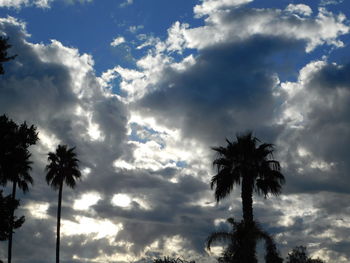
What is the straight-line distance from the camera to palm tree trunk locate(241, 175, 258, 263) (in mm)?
22797

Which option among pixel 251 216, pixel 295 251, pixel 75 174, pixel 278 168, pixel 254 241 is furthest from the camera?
pixel 295 251

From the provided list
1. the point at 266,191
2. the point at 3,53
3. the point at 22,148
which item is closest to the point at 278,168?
the point at 266,191

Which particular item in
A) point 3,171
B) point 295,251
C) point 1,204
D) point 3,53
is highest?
point 3,53

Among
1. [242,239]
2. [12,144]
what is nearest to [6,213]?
[12,144]

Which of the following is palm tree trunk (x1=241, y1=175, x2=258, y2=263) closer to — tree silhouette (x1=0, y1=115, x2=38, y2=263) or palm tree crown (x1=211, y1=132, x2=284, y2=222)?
palm tree crown (x1=211, y1=132, x2=284, y2=222)

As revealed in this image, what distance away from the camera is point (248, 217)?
2558cm

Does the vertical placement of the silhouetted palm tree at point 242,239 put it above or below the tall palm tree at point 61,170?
below

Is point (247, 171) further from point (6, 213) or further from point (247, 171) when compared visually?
point (6, 213)

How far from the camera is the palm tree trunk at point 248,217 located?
2280 cm

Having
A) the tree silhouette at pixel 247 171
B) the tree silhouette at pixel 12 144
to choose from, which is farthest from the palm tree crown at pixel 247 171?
the tree silhouette at pixel 12 144

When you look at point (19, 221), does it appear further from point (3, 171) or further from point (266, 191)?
point (266, 191)

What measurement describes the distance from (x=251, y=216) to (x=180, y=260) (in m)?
7.90

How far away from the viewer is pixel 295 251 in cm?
5466

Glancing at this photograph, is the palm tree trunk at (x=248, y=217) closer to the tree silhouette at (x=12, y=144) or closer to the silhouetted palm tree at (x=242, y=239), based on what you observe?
the silhouetted palm tree at (x=242, y=239)
